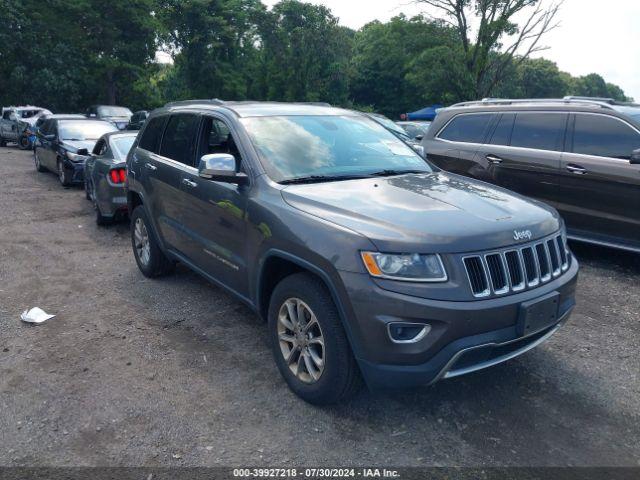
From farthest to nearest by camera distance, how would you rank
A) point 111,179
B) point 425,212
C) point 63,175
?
point 63,175
point 111,179
point 425,212

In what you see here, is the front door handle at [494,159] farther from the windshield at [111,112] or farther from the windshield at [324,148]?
the windshield at [111,112]

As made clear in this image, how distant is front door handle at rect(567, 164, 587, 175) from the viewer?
6.20 m

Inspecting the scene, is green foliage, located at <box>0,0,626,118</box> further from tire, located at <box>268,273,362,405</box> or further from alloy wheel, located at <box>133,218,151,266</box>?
tire, located at <box>268,273,362,405</box>

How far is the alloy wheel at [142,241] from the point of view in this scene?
5.89m

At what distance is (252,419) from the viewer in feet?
11.0

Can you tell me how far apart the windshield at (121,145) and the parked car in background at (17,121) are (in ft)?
55.8

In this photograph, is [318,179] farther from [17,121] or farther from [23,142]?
[17,121]

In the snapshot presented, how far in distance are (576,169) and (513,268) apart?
379cm

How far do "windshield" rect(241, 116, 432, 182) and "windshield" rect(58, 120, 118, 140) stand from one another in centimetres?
1002

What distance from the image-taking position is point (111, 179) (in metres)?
8.05

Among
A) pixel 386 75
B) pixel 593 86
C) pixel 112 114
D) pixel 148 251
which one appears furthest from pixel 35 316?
pixel 593 86

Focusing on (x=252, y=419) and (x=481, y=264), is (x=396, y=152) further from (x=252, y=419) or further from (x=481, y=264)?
(x=252, y=419)

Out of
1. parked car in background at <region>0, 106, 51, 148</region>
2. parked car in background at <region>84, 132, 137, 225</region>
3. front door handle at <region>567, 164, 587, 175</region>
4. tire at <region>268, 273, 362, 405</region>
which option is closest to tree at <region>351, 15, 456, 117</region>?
parked car in background at <region>0, 106, 51, 148</region>

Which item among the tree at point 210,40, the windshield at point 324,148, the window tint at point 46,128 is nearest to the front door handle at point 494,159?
the windshield at point 324,148
